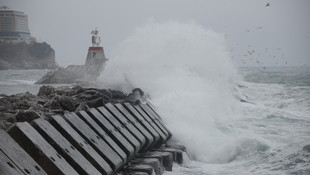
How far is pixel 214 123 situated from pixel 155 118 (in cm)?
263

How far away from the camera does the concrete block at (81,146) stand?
4375 millimetres

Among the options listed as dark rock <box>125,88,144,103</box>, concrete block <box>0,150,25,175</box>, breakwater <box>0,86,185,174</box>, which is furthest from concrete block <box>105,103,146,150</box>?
concrete block <box>0,150,25,175</box>

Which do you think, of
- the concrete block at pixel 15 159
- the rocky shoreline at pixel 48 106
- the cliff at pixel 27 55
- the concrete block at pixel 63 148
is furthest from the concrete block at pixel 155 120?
the cliff at pixel 27 55

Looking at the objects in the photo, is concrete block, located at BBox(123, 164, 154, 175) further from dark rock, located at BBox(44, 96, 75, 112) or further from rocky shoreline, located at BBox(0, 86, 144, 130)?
dark rock, located at BBox(44, 96, 75, 112)

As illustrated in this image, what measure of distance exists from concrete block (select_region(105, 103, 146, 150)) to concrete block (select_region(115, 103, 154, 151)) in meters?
0.11

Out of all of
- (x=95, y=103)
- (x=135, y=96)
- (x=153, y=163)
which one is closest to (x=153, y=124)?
(x=95, y=103)

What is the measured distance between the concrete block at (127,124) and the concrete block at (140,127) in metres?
0.11

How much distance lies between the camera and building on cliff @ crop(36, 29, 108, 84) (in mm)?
46344

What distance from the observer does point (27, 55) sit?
131875 mm

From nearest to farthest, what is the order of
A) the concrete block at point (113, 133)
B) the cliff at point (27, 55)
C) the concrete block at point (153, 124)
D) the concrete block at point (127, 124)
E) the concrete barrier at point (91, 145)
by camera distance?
the concrete barrier at point (91, 145) → the concrete block at point (113, 133) → the concrete block at point (127, 124) → the concrete block at point (153, 124) → the cliff at point (27, 55)

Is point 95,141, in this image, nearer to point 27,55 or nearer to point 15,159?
point 15,159

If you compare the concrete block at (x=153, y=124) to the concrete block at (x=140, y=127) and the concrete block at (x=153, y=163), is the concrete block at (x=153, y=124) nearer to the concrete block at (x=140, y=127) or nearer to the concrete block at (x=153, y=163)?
the concrete block at (x=140, y=127)

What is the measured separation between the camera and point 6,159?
3145 millimetres

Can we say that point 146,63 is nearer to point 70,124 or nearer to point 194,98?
point 194,98
